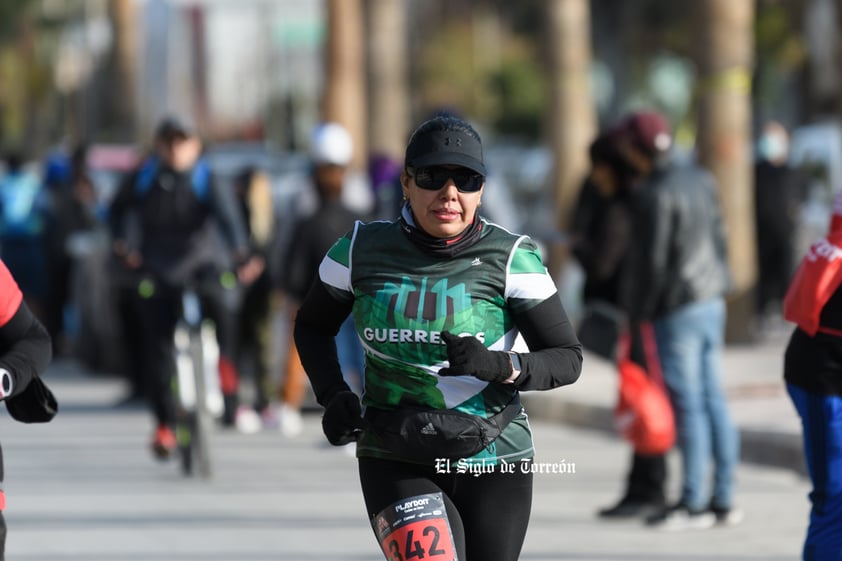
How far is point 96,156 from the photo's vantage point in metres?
29.1

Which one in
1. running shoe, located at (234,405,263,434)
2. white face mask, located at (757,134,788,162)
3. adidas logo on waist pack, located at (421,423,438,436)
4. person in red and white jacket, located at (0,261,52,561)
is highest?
person in red and white jacket, located at (0,261,52,561)

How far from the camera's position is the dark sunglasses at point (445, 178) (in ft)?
16.6

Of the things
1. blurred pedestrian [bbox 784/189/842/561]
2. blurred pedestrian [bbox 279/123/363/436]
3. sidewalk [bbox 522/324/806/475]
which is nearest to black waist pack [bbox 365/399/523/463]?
blurred pedestrian [bbox 784/189/842/561]

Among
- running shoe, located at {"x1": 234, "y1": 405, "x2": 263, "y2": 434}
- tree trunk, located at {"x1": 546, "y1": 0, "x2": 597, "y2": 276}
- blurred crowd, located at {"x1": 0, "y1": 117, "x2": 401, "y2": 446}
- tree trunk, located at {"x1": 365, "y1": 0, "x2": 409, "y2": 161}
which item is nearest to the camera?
blurred crowd, located at {"x1": 0, "y1": 117, "x2": 401, "y2": 446}

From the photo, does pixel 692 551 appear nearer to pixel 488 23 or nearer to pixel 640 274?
pixel 640 274

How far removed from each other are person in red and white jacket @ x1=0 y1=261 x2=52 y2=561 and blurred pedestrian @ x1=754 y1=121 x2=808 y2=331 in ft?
46.8

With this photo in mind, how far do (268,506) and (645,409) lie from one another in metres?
2.15

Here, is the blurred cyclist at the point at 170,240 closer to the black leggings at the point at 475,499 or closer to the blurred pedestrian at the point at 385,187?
the blurred pedestrian at the point at 385,187

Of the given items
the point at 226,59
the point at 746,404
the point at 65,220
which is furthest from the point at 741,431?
the point at 226,59

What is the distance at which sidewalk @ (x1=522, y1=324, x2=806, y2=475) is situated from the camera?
1138 cm

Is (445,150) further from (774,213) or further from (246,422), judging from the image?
(774,213)

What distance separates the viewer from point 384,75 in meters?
24.9

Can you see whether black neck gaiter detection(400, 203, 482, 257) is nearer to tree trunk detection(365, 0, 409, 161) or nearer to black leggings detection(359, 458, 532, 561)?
black leggings detection(359, 458, 532, 561)

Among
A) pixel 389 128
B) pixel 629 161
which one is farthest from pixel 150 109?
pixel 629 161
